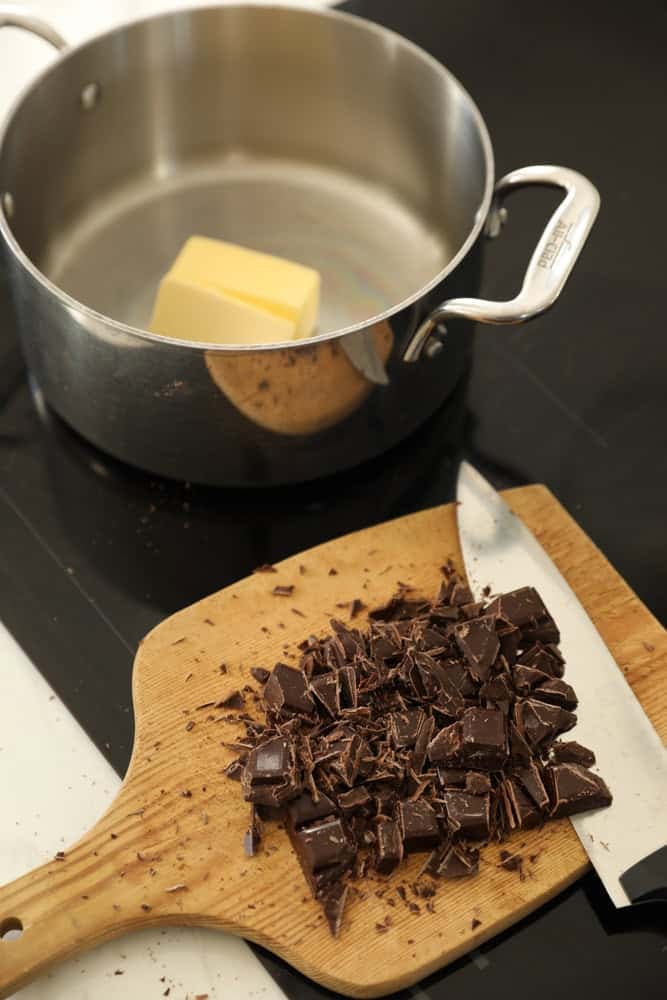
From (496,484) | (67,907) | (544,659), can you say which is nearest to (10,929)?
(67,907)

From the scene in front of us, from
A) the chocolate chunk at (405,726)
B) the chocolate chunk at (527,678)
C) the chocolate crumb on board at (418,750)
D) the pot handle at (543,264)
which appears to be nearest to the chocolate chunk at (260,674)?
the chocolate crumb on board at (418,750)

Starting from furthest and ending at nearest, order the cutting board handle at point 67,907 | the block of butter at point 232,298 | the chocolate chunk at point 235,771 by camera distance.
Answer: the block of butter at point 232,298, the chocolate chunk at point 235,771, the cutting board handle at point 67,907

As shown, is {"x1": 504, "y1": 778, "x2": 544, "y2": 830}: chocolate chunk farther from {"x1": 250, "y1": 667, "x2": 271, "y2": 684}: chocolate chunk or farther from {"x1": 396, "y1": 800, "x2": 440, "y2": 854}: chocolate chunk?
{"x1": 250, "y1": 667, "x2": 271, "y2": 684}: chocolate chunk

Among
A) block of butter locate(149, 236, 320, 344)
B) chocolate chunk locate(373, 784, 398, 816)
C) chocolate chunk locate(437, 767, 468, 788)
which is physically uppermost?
block of butter locate(149, 236, 320, 344)

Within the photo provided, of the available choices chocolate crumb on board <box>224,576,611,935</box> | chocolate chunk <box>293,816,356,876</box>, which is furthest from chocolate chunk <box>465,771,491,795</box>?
chocolate chunk <box>293,816,356,876</box>

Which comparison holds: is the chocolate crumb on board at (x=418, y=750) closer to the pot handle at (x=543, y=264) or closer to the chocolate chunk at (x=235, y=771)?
the chocolate chunk at (x=235, y=771)

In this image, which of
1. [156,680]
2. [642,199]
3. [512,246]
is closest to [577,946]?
[156,680]

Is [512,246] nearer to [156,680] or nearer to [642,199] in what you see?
[642,199]
